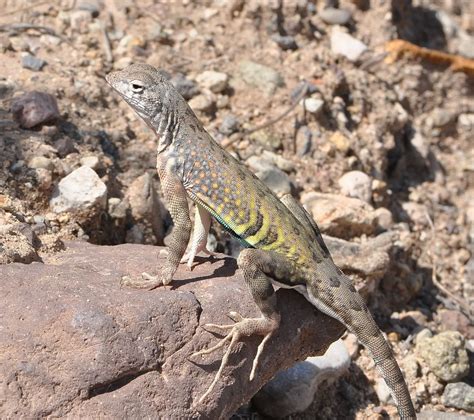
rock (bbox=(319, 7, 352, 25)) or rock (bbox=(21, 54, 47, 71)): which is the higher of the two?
rock (bbox=(319, 7, 352, 25))

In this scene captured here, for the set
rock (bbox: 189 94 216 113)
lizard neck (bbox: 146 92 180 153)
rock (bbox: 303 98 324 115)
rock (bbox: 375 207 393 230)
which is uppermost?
lizard neck (bbox: 146 92 180 153)

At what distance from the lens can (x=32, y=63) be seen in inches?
242

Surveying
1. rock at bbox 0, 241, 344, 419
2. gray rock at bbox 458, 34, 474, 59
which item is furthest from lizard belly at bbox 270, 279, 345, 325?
gray rock at bbox 458, 34, 474, 59

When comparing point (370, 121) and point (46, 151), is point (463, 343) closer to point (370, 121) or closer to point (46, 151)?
point (370, 121)

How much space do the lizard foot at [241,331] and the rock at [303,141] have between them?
313 centimetres

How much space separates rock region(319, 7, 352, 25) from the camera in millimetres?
8023

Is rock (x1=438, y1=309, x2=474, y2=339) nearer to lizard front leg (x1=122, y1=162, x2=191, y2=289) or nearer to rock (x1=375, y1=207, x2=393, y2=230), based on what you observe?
rock (x1=375, y1=207, x2=393, y2=230)

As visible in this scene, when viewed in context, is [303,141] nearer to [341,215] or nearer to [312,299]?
[341,215]

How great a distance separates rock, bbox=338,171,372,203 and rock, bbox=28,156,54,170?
2.72 meters

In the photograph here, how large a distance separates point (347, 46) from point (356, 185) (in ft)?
6.52

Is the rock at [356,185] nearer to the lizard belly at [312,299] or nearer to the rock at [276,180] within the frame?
the rock at [276,180]

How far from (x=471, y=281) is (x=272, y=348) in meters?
3.44

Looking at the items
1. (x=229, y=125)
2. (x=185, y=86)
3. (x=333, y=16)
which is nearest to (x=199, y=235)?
(x=229, y=125)

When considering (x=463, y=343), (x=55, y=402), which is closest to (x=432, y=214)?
(x=463, y=343)
